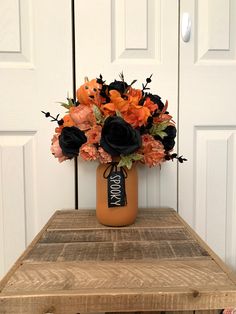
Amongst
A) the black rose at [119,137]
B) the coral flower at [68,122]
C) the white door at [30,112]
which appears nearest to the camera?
the black rose at [119,137]

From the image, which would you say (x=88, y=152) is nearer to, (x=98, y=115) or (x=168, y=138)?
(x=98, y=115)

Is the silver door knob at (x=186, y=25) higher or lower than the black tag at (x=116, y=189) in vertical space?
higher

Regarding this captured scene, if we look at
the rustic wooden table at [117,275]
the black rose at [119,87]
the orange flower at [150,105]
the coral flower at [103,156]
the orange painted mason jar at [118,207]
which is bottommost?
the rustic wooden table at [117,275]

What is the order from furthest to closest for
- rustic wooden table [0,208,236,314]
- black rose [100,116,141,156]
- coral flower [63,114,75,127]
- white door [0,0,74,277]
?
white door [0,0,74,277]
coral flower [63,114,75,127]
black rose [100,116,141,156]
rustic wooden table [0,208,236,314]

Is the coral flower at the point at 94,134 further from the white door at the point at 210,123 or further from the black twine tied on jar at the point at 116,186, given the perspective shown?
the white door at the point at 210,123

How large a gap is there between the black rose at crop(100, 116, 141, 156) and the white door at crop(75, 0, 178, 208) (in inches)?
11.8

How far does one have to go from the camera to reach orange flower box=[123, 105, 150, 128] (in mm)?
764

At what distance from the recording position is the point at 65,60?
1009mm

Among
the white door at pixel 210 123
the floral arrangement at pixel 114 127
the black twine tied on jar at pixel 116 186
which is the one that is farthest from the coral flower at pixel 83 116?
the white door at pixel 210 123

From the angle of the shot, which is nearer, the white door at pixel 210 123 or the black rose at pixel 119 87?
the black rose at pixel 119 87

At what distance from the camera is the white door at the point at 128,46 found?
1002 millimetres

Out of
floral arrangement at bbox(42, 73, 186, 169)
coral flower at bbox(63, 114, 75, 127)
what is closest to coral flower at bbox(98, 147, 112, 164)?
floral arrangement at bbox(42, 73, 186, 169)

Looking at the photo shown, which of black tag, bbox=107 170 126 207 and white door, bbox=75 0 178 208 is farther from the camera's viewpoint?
white door, bbox=75 0 178 208

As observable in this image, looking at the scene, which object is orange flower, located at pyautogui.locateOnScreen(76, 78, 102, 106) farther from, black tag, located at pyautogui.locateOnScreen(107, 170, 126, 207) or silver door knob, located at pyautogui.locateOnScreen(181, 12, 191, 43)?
silver door knob, located at pyautogui.locateOnScreen(181, 12, 191, 43)
